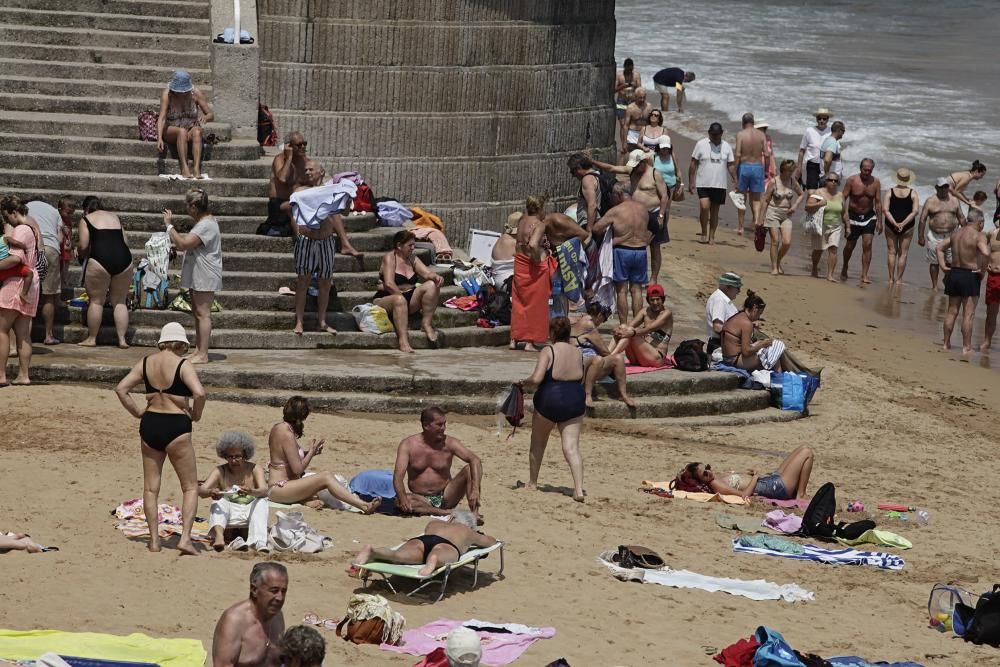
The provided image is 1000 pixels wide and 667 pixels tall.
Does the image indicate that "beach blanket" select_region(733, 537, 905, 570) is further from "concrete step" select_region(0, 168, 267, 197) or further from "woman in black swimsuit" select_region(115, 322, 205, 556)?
"concrete step" select_region(0, 168, 267, 197)

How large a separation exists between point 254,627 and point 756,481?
5.85 meters

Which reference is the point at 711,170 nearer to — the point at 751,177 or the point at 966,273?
the point at 751,177

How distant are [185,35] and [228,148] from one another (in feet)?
6.83

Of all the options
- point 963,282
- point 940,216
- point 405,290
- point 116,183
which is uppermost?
point 116,183

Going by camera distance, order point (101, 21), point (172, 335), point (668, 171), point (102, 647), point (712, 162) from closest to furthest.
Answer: point (102, 647), point (172, 335), point (101, 21), point (668, 171), point (712, 162)

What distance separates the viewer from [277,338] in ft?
48.6

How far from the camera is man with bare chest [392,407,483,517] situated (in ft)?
36.7

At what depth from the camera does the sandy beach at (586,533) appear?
9.41 metres

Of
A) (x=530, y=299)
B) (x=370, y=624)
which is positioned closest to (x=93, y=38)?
(x=530, y=299)

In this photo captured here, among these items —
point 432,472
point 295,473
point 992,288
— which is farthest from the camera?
point 992,288

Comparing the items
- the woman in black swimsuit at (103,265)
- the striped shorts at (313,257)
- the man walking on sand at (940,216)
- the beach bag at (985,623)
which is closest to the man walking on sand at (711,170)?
the man walking on sand at (940,216)

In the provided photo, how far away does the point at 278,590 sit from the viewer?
7.88 m

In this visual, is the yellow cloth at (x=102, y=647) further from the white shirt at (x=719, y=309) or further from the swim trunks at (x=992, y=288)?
the swim trunks at (x=992, y=288)

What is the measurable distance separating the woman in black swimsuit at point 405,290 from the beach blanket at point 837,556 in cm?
454
